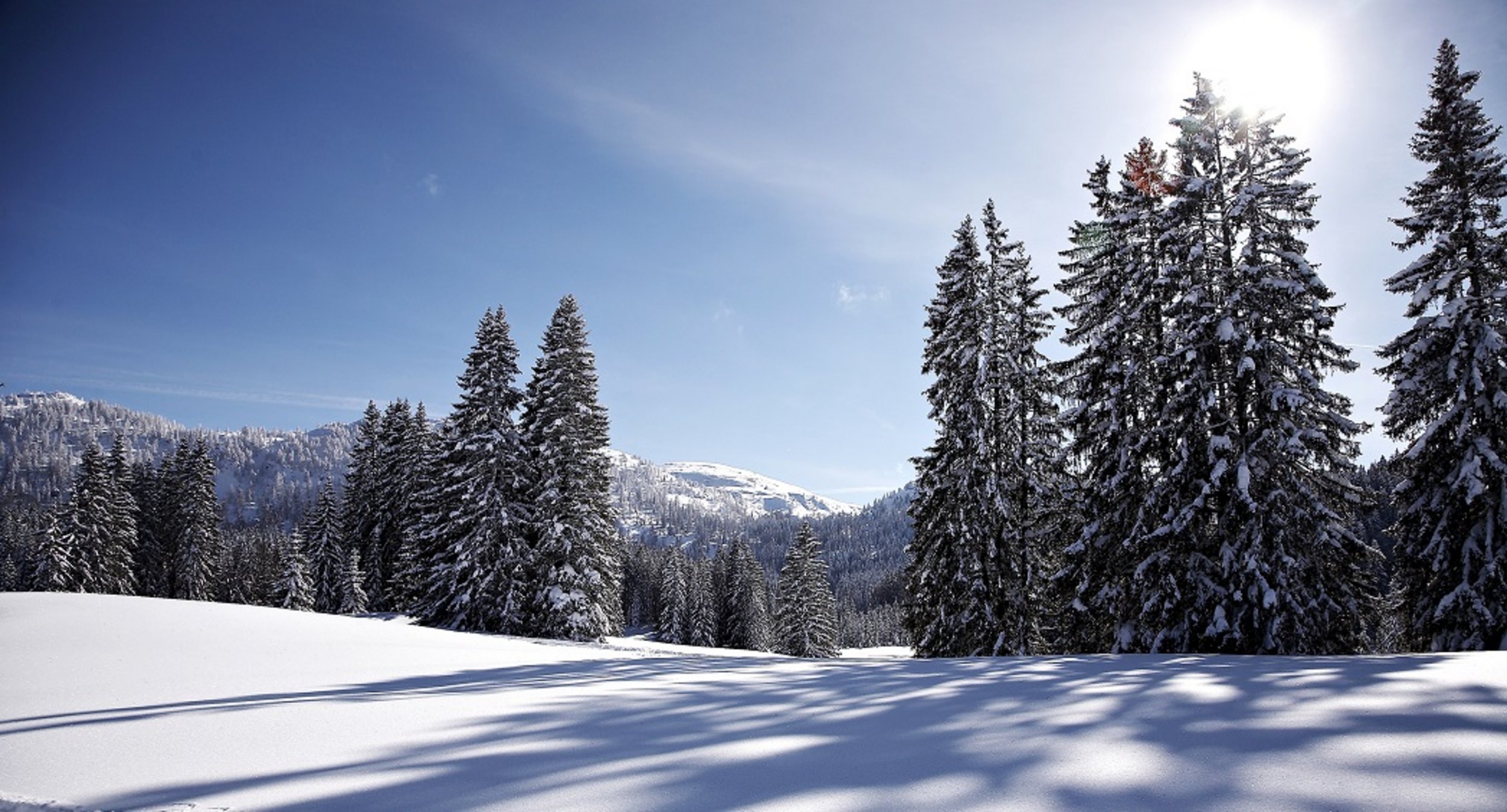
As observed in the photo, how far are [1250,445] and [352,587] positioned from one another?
48092mm

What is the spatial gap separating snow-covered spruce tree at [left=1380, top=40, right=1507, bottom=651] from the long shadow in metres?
12.3

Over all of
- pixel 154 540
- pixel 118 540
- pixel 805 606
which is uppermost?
pixel 118 540

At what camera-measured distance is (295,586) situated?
43.0 meters

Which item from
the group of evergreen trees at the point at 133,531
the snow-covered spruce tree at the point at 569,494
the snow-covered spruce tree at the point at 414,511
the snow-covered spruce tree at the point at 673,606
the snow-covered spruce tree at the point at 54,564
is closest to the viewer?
the snow-covered spruce tree at the point at 569,494

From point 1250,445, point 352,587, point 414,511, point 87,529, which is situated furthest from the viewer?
point 352,587

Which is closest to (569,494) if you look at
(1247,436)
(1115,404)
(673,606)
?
(1115,404)

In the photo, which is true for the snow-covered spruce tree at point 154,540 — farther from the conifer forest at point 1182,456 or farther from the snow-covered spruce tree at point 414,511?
the conifer forest at point 1182,456

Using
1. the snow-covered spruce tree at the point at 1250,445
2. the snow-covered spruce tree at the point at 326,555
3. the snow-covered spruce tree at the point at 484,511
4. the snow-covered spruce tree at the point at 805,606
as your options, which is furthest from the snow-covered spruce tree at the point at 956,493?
the snow-covered spruce tree at the point at 326,555

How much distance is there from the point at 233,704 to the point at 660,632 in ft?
207

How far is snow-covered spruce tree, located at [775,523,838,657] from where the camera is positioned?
155 ft

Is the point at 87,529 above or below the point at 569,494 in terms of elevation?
below

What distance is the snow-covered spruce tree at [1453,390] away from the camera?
14.5 meters

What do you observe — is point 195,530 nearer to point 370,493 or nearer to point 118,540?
point 118,540

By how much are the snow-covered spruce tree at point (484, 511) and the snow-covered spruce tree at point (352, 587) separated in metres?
16.3
